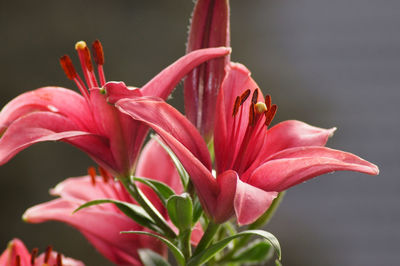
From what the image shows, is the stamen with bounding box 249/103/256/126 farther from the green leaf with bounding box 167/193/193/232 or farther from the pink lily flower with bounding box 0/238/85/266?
the pink lily flower with bounding box 0/238/85/266

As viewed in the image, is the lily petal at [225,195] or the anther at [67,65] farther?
the anther at [67,65]

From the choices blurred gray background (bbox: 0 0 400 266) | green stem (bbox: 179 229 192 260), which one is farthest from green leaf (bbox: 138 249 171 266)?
blurred gray background (bbox: 0 0 400 266)

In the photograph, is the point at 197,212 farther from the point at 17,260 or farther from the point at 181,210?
the point at 17,260

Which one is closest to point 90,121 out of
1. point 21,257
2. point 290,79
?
point 21,257

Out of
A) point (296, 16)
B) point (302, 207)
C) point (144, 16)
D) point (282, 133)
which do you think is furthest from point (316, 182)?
point (282, 133)

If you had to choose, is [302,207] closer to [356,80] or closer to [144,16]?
[356,80]

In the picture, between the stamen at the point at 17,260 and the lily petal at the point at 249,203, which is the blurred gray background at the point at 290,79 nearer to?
the stamen at the point at 17,260

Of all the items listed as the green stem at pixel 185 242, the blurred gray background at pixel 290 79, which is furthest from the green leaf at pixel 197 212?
the blurred gray background at pixel 290 79
